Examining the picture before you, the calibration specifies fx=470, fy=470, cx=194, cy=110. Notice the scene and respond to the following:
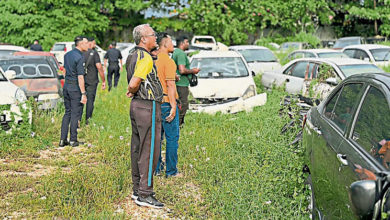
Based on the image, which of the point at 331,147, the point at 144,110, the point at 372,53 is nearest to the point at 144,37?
the point at 144,110

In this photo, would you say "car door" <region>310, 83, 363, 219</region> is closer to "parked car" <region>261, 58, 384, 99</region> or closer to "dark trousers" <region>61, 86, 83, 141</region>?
"dark trousers" <region>61, 86, 83, 141</region>

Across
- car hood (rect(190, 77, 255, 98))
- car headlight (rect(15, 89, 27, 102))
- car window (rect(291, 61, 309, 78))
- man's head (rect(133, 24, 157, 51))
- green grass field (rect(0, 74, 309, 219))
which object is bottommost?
A: green grass field (rect(0, 74, 309, 219))

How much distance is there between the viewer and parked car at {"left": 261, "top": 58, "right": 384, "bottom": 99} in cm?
988

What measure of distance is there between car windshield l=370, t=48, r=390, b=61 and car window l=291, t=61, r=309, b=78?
18.9 feet

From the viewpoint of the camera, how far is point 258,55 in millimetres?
17000

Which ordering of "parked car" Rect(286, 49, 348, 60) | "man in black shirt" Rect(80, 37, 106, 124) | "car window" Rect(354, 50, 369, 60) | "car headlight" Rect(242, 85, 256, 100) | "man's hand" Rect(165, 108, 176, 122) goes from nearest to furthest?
"man's hand" Rect(165, 108, 176, 122), "man in black shirt" Rect(80, 37, 106, 124), "car headlight" Rect(242, 85, 256, 100), "parked car" Rect(286, 49, 348, 60), "car window" Rect(354, 50, 369, 60)

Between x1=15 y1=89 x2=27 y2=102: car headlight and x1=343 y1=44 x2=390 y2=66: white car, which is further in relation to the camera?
x1=343 y1=44 x2=390 y2=66: white car

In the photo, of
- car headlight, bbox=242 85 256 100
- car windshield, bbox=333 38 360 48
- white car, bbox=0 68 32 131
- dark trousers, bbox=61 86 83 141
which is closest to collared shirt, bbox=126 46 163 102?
dark trousers, bbox=61 86 83 141

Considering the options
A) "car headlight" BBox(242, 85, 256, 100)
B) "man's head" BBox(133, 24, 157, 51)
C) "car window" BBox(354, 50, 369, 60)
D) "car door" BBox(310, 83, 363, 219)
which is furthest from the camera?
"car window" BBox(354, 50, 369, 60)

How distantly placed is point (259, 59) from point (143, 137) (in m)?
12.2

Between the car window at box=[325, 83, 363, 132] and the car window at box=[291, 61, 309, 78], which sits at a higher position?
the car window at box=[325, 83, 363, 132]

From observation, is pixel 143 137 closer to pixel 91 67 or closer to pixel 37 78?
A: pixel 91 67

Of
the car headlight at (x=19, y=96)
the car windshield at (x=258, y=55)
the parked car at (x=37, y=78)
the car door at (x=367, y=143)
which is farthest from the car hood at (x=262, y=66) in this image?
the car door at (x=367, y=143)

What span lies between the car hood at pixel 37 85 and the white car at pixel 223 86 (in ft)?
9.90
